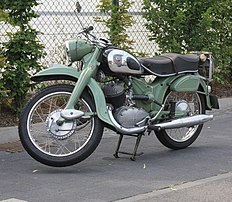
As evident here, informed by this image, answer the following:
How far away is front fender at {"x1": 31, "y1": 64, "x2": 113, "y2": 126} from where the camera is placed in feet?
20.5

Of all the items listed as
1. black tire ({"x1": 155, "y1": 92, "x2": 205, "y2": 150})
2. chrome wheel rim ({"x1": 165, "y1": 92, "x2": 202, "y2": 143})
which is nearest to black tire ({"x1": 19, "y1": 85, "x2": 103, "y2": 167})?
black tire ({"x1": 155, "y1": 92, "x2": 205, "y2": 150})

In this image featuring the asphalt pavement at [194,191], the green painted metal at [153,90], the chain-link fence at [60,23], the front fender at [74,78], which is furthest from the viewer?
the chain-link fence at [60,23]

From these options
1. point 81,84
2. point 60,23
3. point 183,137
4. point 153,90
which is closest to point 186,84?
point 153,90

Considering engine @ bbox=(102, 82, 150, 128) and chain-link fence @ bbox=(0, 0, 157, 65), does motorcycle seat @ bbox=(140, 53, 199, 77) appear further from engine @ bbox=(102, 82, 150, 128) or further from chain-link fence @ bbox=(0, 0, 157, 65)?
chain-link fence @ bbox=(0, 0, 157, 65)

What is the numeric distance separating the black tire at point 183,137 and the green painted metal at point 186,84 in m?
0.25

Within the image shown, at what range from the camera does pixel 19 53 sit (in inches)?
325

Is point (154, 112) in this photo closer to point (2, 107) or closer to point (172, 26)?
point (2, 107)

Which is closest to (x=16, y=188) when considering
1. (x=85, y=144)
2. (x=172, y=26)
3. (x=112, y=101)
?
(x=85, y=144)

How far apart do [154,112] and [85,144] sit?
3.48ft

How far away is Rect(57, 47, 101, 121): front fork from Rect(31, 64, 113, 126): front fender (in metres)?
0.07

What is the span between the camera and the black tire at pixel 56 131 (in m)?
6.10

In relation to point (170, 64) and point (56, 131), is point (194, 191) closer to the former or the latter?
point (56, 131)

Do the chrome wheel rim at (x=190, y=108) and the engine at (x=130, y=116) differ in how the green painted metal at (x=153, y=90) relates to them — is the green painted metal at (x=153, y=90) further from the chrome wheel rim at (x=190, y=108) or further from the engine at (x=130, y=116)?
the chrome wheel rim at (x=190, y=108)

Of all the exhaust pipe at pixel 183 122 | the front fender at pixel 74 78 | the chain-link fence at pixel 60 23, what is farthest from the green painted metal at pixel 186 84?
the chain-link fence at pixel 60 23
